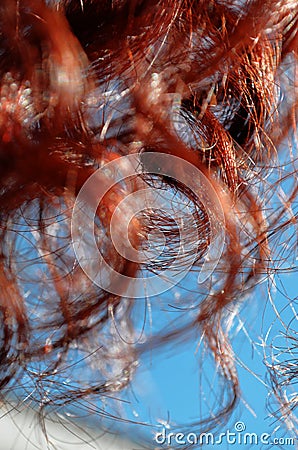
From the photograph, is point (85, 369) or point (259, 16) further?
point (85, 369)

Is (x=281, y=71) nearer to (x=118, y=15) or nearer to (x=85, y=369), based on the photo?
(x=118, y=15)

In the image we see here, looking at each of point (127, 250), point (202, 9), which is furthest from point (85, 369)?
point (202, 9)

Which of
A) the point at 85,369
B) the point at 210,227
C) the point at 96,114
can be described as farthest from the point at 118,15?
the point at 85,369

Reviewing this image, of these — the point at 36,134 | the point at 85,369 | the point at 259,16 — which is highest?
the point at 259,16

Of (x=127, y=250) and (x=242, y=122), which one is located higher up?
(x=242, y=122)

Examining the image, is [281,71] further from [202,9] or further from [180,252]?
[180,252]

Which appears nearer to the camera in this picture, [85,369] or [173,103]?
[173,103]
